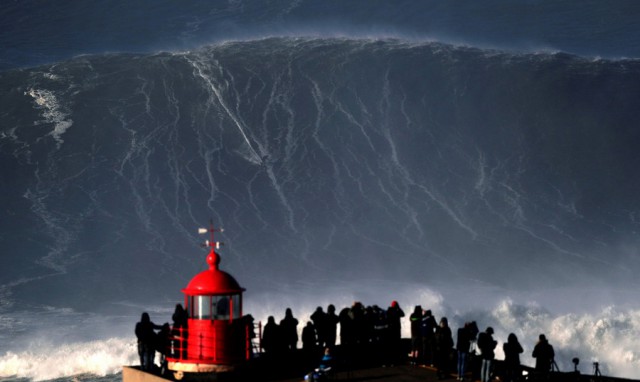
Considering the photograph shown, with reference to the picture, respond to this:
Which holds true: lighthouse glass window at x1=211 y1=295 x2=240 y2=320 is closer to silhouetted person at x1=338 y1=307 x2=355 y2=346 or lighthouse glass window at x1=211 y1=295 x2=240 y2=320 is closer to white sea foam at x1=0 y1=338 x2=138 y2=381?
silhouetted person at x1=338 y1=307 x2=355 y2=346

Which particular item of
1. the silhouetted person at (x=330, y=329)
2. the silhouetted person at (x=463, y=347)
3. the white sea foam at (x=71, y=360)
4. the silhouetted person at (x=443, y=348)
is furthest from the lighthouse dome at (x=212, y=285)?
the white sea foam at (x=71, y=360)

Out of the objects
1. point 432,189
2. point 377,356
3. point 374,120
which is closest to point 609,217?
point 432,189

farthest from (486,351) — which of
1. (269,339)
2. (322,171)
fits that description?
(322,171)

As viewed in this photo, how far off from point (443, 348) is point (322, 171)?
32.8 m

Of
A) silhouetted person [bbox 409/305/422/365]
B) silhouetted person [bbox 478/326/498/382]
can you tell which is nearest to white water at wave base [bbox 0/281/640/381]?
silhouetted person [bbox 409/305/422/365]

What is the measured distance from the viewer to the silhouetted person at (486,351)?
21.2 metres

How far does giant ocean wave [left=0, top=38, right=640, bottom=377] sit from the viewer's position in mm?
49000

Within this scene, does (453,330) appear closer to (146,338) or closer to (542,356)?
(542,356)

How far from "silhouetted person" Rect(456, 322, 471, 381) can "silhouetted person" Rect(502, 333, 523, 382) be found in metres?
0.61

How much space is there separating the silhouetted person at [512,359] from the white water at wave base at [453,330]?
31.2 ft

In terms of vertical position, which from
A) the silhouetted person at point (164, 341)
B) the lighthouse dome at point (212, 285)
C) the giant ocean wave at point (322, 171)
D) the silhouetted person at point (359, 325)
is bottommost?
the silhouetted person at point (164, 341)

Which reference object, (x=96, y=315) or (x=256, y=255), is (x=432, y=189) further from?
(x=96, y=315)

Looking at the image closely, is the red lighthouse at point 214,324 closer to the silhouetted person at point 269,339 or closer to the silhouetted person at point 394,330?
the silhouetted person at point 269,339

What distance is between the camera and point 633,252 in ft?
170
